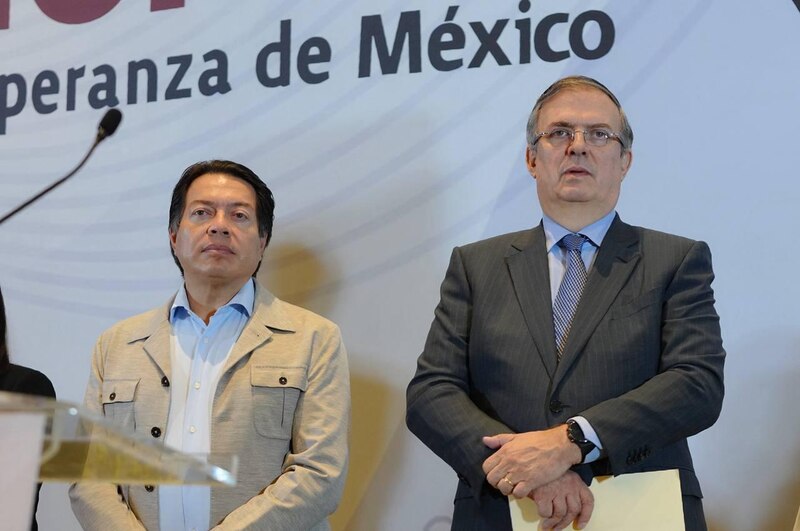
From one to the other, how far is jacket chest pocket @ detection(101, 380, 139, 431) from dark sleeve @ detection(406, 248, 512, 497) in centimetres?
86

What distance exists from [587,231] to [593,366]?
390mm

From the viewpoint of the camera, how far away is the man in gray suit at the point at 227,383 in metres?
2.88

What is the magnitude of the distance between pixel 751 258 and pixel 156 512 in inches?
71.9

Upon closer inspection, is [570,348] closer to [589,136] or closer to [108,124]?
Answer: [589,136]

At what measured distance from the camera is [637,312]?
8.30 ft

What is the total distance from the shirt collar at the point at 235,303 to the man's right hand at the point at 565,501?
1142 mm

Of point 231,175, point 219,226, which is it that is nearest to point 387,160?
point 231,175

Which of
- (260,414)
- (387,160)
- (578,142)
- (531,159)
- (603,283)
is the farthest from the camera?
(387,160)

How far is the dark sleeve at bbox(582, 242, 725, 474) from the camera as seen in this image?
2.34m

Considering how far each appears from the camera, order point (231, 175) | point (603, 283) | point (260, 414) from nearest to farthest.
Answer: point (603, 283), point (260, 414), point (231, 175)

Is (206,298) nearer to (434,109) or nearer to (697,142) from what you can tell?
(434,109)

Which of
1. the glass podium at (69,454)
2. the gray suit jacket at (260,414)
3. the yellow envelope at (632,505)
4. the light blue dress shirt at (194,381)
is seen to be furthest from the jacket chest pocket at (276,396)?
the glass podium at (69,454)

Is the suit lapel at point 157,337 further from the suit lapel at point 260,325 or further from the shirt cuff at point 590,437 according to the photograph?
the shirt cuff at point 590,437

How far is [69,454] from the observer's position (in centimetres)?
148
